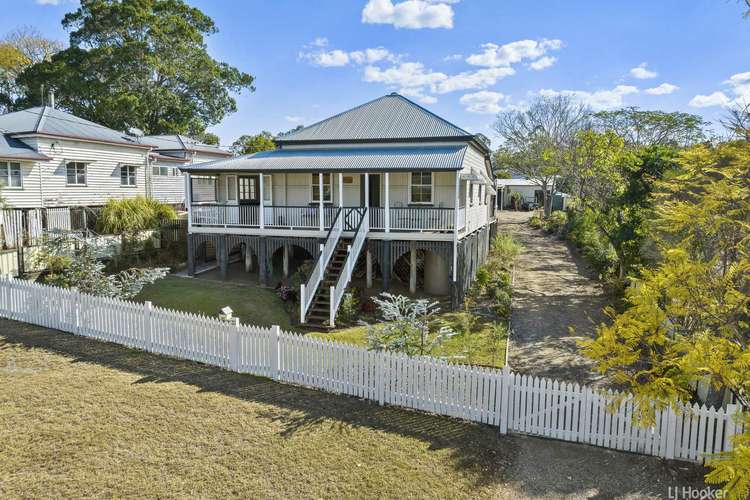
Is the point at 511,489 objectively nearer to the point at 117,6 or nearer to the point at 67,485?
the point at 67,485

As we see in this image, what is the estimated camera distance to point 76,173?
23.9m

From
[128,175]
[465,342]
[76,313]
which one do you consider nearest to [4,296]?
[76,313]

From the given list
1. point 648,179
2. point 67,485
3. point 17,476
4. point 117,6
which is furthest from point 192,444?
point 117,6

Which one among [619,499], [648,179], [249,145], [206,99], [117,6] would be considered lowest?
[619,499]

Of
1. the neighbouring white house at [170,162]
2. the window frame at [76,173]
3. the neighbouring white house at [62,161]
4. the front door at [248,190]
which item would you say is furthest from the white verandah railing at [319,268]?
the neighbouring white house at [170,162]

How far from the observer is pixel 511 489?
634 centimetres

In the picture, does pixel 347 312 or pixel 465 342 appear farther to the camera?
pixel 347 312

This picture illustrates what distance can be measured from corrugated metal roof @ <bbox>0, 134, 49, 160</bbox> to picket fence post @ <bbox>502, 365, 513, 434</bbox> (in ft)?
72.1

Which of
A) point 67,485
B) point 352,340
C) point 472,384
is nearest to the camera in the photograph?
point 67,485

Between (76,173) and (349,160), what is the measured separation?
50.0ft

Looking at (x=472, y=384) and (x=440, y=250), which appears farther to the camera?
(x=440, y=250)

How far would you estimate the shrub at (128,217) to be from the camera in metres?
20.4

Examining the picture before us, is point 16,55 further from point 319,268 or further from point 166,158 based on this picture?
point 319,268

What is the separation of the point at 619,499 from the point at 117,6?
4925 centimetres
